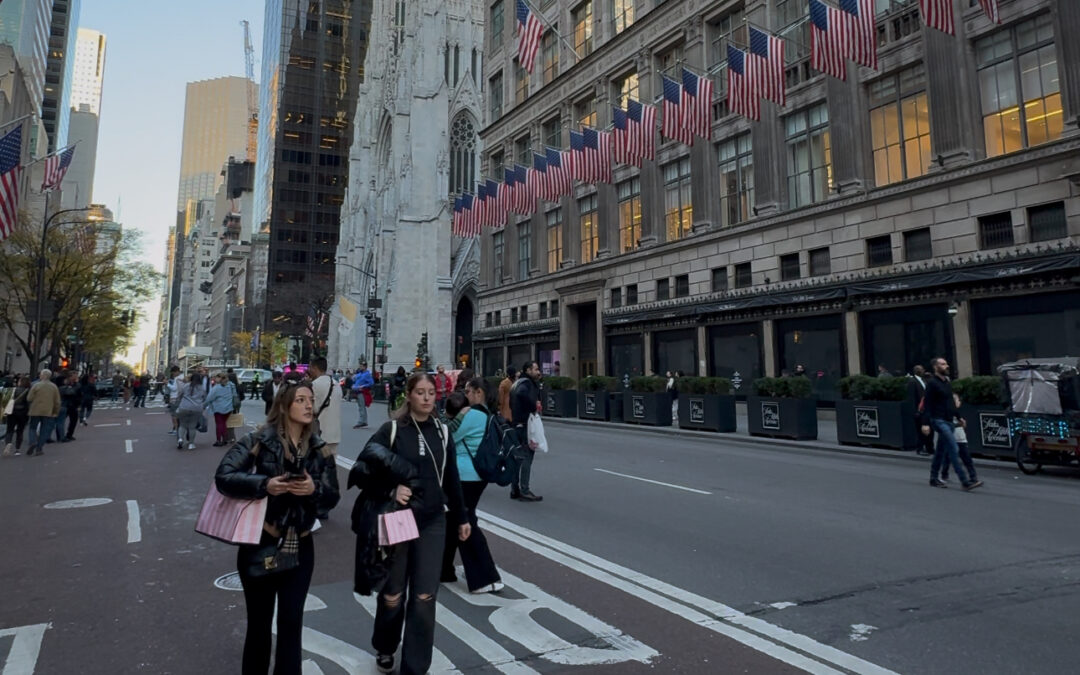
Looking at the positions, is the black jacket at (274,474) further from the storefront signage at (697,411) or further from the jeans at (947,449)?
the storefront signage at (697,411)

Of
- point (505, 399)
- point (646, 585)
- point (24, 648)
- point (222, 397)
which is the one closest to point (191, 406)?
point (222, 397)

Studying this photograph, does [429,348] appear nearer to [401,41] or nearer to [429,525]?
[401,41]

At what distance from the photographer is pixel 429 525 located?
144 inches

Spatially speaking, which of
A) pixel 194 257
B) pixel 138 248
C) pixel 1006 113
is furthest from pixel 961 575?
pixel 194 257

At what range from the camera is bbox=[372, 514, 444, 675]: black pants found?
3.47 m

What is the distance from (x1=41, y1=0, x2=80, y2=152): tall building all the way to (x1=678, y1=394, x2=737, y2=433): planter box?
103371 mm

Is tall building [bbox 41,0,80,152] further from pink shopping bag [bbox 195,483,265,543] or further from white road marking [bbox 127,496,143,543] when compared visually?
pink shopping bag [bbox 195,483,265,543]

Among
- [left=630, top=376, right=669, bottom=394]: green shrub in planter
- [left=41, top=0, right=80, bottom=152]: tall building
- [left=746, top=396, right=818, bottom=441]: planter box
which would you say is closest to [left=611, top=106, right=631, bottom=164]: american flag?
[left=630, top=376, right=669, bottom=394]: green shrub in planter

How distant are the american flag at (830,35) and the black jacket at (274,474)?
19.2 meters

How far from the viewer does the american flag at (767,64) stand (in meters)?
19.5

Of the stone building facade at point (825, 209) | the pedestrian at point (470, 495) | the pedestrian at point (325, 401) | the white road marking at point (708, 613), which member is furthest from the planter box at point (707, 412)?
the pedestrian at point (470, 495)

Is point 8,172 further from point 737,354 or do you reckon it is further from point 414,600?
point 737,354

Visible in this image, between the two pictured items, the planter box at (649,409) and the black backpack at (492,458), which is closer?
the black backpack at (492,458)

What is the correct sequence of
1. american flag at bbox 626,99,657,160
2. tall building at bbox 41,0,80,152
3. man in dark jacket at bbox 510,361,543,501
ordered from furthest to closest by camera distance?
tall building at bbox 41,0,80,152
american flag at bbox 626,99,657,160
man in dark jacket at bbox 510,361,543,501
